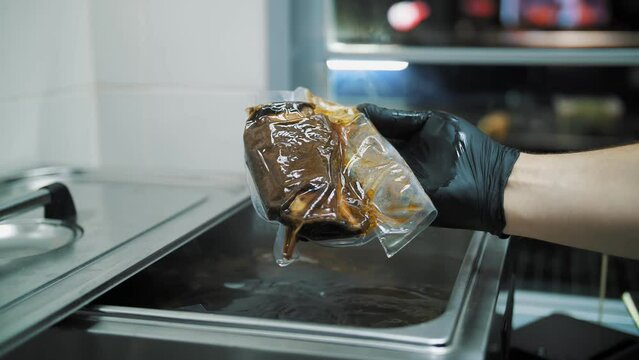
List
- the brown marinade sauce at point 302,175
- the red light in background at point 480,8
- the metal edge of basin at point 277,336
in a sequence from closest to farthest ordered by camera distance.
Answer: the metal edge of basin at point 277,336 → the brown marinade sauce at point 302,175 → the red light in background at point 480,8

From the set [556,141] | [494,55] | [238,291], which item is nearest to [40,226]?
[238,291]

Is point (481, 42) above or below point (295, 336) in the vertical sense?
above

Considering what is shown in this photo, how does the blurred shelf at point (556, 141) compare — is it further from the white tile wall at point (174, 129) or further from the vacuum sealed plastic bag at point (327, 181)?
the vacuum sealed plastic bag at point (327, 181)

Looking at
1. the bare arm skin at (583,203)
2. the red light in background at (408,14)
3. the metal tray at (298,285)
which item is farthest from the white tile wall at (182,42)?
the red light in background at (408,14)

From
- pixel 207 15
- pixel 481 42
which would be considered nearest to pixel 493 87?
pixel 481 42

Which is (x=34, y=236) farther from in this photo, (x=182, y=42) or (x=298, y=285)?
(x=182, y=42)

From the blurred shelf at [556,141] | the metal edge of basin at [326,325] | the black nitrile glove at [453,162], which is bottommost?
the blurred shelf at [556,141]

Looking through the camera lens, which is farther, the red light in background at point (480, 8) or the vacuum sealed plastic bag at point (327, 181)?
the red light in background at point (480, 8)

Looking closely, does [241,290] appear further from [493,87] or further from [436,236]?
[493,87]

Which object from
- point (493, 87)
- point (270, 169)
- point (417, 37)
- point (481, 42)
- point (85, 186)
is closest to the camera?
point (270, 169)
